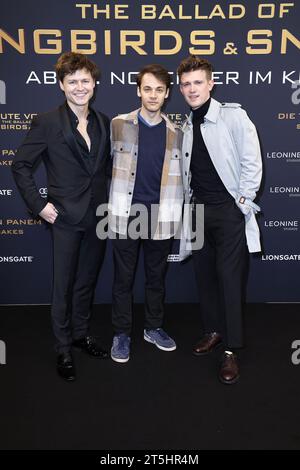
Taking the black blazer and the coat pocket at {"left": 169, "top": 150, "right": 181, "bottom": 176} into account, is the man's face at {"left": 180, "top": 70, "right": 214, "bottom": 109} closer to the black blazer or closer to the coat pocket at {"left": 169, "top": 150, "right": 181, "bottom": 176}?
the coat pocket at {"left": 169, "top": 150, "right": 181, "bottom": 176}

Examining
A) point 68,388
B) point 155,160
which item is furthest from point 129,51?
point 68,388

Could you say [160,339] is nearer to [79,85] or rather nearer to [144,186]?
[144,186]

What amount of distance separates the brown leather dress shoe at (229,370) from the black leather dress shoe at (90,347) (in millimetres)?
703

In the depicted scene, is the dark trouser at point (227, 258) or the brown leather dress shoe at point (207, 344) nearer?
the dark trouser at point (227, 258)

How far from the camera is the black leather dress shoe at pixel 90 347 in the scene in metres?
2.77

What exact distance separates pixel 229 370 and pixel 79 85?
1.71 meters

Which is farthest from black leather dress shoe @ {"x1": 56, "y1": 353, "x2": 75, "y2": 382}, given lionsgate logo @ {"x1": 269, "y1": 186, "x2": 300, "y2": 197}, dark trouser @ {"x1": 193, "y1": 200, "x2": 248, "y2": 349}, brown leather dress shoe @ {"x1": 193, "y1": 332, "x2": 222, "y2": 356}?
lionsgate logo @ {"x1": 269, "y1": 186, "x2": 300, "y2": 197}

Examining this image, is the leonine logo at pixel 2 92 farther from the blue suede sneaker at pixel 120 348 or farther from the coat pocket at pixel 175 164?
the blue suede sneaker at pixel 120 348

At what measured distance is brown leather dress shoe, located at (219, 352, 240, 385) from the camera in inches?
99.0

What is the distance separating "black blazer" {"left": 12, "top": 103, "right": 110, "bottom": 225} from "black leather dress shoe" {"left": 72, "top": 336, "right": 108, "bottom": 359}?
816mm

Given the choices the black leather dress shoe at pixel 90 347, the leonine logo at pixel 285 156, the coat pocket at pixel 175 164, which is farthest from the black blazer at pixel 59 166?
the leonine logo at pixel 285 156

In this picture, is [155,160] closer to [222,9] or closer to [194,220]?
[194,220]

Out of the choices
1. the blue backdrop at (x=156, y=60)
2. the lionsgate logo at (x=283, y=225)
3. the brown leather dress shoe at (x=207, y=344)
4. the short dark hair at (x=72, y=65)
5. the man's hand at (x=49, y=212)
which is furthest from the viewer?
the lionsgate logo at (x=283, y=225)
